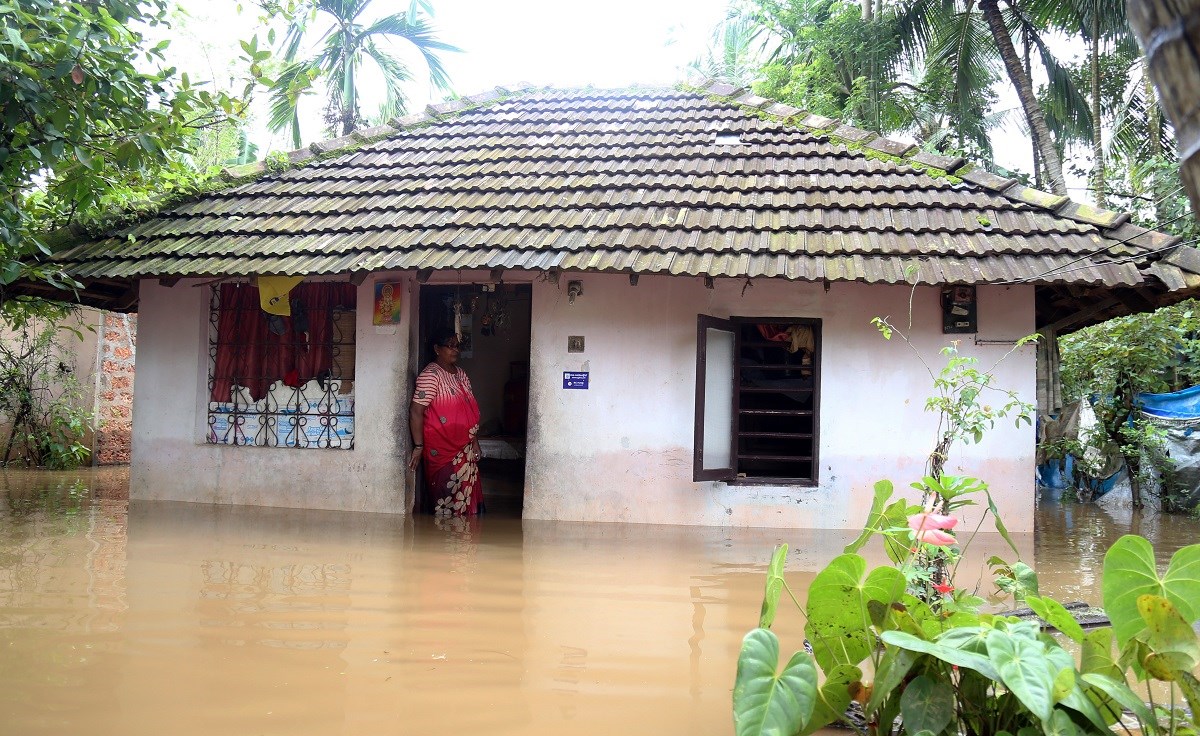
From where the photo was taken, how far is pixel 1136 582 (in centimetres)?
259

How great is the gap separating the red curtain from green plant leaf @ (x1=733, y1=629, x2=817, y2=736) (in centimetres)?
690

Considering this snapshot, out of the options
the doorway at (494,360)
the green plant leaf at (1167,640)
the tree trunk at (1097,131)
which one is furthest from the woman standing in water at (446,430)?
the tree trunk at (1097,131)

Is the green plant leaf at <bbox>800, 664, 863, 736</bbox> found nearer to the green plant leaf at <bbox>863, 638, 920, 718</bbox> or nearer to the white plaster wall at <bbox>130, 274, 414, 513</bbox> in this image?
the green plant leaf at <bbox>863, 638, 920, 718</bbox>

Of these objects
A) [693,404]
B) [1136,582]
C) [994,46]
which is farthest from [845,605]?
[994,46]

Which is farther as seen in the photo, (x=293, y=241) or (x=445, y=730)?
(x=293, y=241)

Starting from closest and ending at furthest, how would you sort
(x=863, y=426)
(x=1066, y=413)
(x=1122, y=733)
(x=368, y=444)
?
(x=1122, y=733)
(x=863, y=426)
(x=368, y=444)
(x=1066, y=413)

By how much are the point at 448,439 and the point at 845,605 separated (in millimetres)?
5894

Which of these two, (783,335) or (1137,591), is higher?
(783,335)

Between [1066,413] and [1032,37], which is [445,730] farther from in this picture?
[1032,37]

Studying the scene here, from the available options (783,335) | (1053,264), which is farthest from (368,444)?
(1053,264)

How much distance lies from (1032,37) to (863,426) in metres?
11.6

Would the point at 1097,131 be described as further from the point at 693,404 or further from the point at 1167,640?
the point at 1167,640

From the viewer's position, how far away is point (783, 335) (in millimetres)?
8297

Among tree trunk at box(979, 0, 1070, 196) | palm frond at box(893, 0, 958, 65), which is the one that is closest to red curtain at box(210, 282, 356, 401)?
tree trunk at box(979, 0, 1070, 196)
